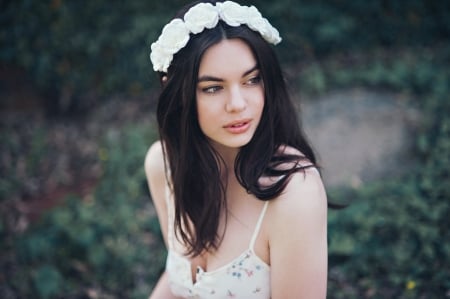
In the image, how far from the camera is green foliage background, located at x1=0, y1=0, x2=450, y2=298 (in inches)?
122

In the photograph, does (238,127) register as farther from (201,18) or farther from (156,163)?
(156,163)

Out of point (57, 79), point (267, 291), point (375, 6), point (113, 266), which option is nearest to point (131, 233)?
point (113, 266)

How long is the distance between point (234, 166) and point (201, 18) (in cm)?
66

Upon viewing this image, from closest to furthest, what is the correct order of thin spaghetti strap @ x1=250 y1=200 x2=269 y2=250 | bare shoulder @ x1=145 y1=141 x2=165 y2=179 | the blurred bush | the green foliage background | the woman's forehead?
the woman's forehead < thin spaghetti strap @ x1=250 y1=200 x2=269 y2=250 < bare shoulder @ x1=145 y1=141 x2=165 y2=179 < the green foliage background < the blurred bush

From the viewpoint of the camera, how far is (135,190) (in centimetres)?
404

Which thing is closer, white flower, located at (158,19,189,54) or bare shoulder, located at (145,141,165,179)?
white flower, located at (158,19,189,54)

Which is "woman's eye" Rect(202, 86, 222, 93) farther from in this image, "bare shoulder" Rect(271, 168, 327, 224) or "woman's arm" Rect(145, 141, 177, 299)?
"woman's arm" Rect(145, 141, 177, 299)

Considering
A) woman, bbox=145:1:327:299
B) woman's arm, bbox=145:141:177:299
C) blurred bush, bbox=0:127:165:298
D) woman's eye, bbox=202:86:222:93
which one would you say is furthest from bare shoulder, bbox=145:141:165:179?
blurred bush, bbox=0:127:165:298

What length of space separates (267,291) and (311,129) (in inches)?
105

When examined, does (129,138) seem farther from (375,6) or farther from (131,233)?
(375,6)

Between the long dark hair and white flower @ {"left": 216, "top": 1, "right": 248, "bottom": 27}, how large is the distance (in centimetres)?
2

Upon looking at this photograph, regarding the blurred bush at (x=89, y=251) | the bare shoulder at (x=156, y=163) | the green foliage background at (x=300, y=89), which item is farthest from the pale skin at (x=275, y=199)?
the blurred bush at (x=89, y=251)

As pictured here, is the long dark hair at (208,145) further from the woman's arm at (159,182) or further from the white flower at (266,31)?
the woman's arm at (159,182)

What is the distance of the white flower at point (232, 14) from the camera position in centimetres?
187
